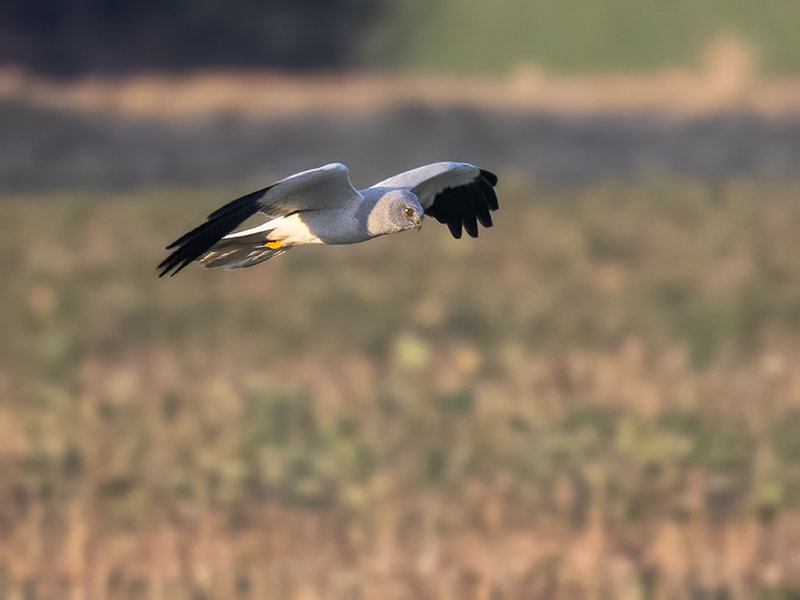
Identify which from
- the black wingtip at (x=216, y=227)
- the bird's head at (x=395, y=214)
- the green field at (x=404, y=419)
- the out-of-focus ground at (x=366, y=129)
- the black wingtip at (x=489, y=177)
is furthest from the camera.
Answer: the out-of-focus ground at (x=366, y=129)

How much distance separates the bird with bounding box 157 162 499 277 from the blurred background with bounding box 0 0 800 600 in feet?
12.5

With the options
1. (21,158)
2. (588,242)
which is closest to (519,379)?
(588,242)

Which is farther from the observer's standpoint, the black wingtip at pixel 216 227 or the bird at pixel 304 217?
the black wingtip at pixel 216 227

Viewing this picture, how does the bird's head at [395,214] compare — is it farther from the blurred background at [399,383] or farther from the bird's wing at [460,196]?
the blurred background at [399,383]

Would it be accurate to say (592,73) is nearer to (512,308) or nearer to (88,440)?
(512,308)

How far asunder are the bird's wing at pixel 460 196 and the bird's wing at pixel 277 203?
0.37 metres

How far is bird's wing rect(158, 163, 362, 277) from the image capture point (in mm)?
2660

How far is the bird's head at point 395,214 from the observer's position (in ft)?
8.41

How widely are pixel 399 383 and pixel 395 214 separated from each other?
249 inches

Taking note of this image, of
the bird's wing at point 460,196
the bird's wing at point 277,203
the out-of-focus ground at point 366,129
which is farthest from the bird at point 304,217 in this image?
the out-of-focus ground at point 366,129

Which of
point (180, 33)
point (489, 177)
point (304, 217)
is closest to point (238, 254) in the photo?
point (304, 217)

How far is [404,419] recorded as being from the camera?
27.5 feet

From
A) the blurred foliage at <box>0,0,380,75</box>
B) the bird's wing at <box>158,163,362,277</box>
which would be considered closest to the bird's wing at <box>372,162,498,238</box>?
the bird's wing at <box>158,163,362,277</box>

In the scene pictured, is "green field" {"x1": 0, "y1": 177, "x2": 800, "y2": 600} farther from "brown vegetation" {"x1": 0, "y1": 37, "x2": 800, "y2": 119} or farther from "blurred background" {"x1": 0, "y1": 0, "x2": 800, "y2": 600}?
"brown vegetation" {"x1": 0, "y1": 37, "x2": 800, "y2": 119}
